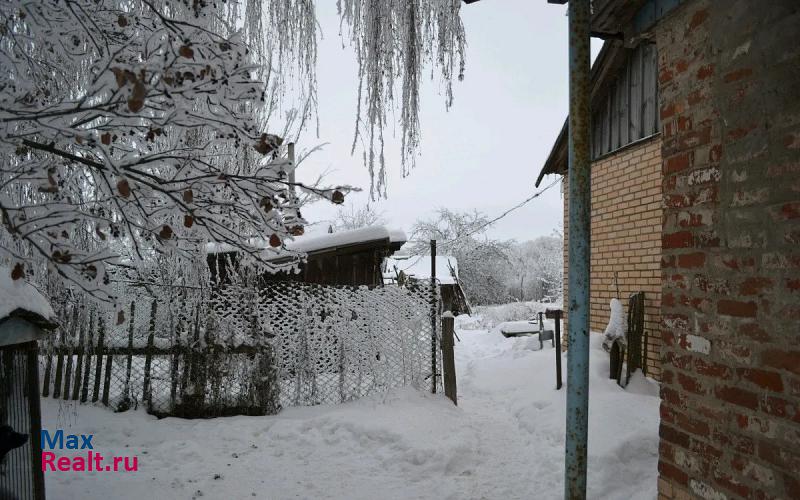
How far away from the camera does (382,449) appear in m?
4.51

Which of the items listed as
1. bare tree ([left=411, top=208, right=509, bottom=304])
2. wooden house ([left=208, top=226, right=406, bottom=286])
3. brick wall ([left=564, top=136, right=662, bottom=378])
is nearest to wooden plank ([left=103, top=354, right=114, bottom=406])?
wooden house ([left=208, top=226, right=406, bottom=286])

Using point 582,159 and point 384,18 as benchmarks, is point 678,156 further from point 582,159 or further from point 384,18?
point 384,18

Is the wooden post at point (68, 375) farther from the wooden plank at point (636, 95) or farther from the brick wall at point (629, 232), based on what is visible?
the wooden plank at point (636, 95)

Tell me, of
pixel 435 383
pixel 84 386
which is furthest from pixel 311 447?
pixel 84 386

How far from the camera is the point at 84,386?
539cm

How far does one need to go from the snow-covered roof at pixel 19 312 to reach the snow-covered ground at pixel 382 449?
67.7 inches

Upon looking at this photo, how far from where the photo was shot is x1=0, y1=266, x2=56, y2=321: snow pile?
2402mm

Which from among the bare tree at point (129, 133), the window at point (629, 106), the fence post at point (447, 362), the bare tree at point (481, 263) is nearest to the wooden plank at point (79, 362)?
the bare tree at point (129, 133)

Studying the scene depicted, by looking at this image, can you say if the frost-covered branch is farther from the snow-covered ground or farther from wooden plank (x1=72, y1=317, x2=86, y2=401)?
wooden plank (x1=72, y1=317, x2=86, y2=401)

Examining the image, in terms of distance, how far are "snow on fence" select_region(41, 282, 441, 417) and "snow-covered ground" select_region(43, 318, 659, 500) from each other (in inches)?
9.9

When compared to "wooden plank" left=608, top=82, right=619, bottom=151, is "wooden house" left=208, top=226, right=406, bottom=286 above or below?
below

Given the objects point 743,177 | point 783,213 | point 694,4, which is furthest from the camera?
point 694,4

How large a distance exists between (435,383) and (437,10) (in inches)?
175

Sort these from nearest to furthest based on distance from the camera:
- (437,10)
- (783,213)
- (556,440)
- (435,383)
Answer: (783,213), (437,10), (556,440), (435,383)
